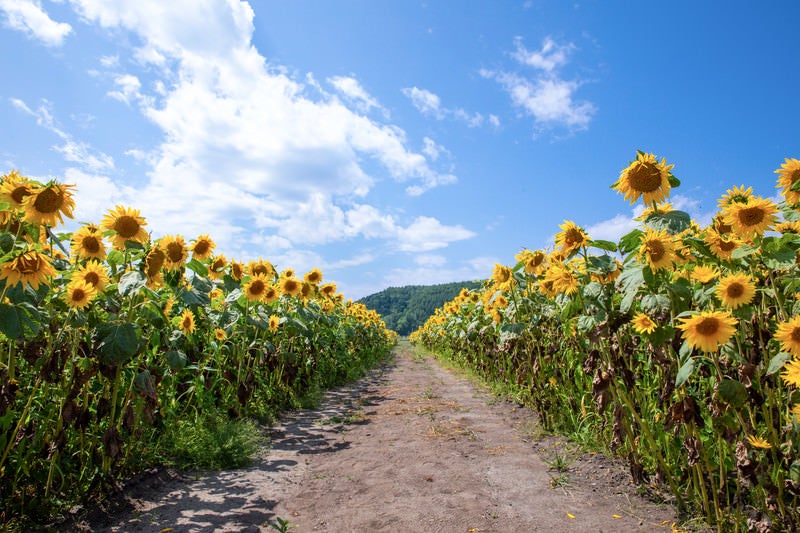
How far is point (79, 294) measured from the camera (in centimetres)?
283

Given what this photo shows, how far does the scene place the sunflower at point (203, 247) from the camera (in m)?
4.73

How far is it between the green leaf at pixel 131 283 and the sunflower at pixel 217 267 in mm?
2314

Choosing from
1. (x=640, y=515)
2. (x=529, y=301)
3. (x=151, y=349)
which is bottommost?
(x=640, y=515)

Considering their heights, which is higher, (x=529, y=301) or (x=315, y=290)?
(x=315, y=290)

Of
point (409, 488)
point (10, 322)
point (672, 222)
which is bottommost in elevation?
point (409, 488)

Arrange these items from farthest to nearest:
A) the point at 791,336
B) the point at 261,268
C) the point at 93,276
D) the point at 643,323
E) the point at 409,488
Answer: the point at 261,268 < the point at 409,488 < the point at 93,276 < the point at 643,323 < the point at 791,336

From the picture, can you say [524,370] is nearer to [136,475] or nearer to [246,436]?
[246,436]

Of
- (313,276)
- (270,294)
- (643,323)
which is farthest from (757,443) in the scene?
(313,276)

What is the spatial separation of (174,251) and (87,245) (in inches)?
23.7

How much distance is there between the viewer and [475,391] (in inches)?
317

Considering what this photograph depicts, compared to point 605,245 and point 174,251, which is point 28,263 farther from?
point 605,245

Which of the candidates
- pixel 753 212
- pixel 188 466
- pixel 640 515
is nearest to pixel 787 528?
pixel 640 515

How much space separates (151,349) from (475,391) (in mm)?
5436

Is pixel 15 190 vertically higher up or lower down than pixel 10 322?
Answer: higher up
